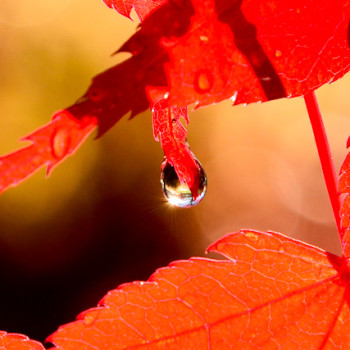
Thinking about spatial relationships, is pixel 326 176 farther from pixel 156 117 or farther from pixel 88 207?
pixel 88 207

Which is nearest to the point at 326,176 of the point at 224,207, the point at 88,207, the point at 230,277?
the point at 230,277

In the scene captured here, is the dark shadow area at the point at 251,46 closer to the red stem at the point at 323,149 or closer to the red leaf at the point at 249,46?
the red leaf at the point at 249,46

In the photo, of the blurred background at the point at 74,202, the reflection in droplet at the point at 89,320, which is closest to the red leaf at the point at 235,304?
the reflection in droplet at the point at 89,320

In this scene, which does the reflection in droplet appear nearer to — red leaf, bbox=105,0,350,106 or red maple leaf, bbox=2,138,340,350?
red maple leaf, bbox=2,138,340,350

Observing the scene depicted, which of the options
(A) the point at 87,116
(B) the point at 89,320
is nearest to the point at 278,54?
(A) the point at 87,116

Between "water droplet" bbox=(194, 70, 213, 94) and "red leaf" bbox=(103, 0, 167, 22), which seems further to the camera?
"red leaf" bbox=(103, 0, 167, 22)

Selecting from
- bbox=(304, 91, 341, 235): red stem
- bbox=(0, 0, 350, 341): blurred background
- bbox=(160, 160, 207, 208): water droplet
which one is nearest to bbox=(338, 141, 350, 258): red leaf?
bbox=(304, 91, 341, 235): red stem

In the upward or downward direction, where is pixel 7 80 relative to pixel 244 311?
upward
